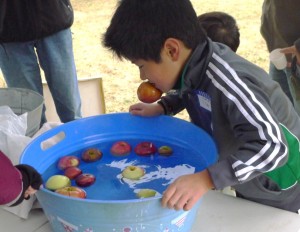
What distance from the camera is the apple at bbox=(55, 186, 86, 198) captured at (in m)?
0.81

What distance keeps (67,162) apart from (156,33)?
35 centimetres

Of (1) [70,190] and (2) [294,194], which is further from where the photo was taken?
(2) [294,194]

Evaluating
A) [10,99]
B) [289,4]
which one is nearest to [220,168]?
[10,99]

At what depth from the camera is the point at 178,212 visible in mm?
755

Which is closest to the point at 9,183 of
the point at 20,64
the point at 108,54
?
the point at 20,64

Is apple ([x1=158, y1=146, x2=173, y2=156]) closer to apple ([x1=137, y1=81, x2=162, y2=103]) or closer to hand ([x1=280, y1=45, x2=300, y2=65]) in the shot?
apple ([x1=137, y1=81, x2=162, y2=103])

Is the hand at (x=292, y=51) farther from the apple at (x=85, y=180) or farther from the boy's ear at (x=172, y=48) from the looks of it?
the apple at (x=85, y=180)

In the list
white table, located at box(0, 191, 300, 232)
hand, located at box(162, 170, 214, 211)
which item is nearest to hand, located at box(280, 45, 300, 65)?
white table, located at box(0, 191, 300, 232)

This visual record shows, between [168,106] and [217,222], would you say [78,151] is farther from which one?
[217,222]

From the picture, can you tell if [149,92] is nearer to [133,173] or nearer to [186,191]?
[133,173]

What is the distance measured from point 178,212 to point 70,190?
0.22m

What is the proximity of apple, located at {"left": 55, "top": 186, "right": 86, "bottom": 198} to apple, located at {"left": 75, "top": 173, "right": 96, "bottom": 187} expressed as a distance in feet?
0.13

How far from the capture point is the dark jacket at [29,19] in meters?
1.56

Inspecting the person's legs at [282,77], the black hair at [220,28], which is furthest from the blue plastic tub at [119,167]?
the person's legs at [282,77]
